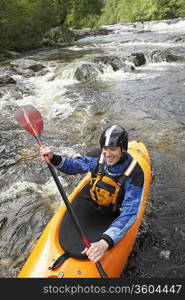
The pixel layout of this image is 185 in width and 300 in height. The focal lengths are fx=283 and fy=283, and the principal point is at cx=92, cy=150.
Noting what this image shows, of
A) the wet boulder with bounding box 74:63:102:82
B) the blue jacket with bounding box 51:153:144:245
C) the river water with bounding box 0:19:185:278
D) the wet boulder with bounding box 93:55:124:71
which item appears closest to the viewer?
the blue jacket with bounding box 51:153:144:245

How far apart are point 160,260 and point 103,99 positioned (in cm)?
549

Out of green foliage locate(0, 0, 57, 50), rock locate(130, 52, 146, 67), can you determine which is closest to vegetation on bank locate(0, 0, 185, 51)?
green foliage locate(0, 0, 57, 50)

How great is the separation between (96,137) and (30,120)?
7.30ft

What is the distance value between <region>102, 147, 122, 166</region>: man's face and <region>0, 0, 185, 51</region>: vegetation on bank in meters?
16.3

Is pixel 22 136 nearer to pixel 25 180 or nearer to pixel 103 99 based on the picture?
pixel 25 180

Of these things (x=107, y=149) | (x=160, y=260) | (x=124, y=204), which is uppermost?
(x=107, y=149)

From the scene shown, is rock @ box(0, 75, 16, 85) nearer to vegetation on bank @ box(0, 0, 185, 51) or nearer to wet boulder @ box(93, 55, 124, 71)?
wet boulder @ box(93, 55, 124, 71)

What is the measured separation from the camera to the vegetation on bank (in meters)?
17.3

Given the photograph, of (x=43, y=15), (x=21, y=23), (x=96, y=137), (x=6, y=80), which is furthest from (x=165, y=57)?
(x=43, y=15)

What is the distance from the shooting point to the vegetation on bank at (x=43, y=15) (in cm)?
1734

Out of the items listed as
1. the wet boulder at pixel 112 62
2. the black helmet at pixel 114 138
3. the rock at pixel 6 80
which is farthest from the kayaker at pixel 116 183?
the wet boulder at pixel 112 62

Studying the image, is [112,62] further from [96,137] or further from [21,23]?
[21,23]

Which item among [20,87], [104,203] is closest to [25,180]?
[104,203]

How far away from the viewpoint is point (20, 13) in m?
18.4
